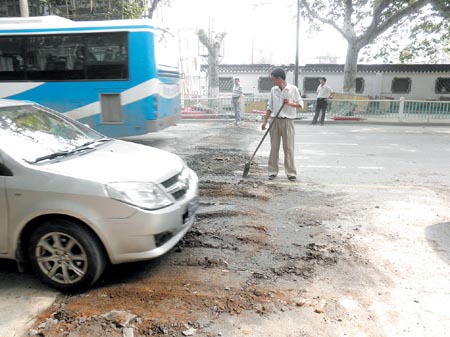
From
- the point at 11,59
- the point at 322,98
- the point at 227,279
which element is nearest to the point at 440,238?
the point at 227,279

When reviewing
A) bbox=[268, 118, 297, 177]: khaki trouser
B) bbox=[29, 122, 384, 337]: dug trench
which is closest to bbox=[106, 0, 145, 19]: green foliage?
bbox=[268, 118, 297, 177]: khaki trouser

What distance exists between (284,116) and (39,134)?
3774mm

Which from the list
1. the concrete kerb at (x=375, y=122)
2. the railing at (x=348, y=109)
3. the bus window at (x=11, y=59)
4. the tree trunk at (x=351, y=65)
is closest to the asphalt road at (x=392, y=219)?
the bus window at (x=11, y=59)

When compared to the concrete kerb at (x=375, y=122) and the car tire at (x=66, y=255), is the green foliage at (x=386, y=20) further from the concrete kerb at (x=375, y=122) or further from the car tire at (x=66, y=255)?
the car tire at (x=66, y=255)

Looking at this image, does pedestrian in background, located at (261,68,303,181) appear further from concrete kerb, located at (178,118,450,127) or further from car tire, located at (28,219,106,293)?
concrete kerb, located at (178,118,450,127)

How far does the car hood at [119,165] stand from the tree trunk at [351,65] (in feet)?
57.4

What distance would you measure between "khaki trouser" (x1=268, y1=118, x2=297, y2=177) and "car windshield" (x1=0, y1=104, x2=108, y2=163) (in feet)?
10.00

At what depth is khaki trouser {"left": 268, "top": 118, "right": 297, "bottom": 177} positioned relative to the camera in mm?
6273

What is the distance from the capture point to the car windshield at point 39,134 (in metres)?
3.22

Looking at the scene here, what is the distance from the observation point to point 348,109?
16.6m

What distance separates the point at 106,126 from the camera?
8.99 meters

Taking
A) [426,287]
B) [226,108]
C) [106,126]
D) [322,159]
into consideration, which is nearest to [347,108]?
[226,108]

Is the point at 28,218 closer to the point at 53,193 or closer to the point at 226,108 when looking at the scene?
the point at 53,193

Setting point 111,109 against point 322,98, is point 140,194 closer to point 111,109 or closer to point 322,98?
point 111,109
